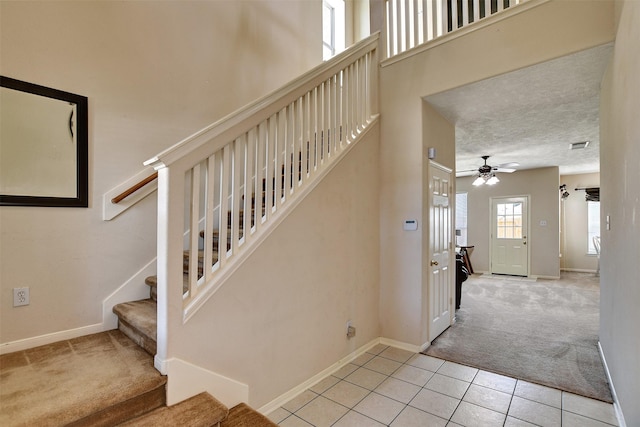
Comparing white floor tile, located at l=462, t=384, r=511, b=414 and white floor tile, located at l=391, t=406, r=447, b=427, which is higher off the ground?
white floor tile, located at l=391, t=406, r=447, b=427

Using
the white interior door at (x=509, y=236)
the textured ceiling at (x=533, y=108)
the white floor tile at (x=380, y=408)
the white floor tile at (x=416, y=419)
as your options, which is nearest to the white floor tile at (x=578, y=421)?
the white floor tile at (x=416, y=419)

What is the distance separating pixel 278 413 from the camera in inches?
84.7

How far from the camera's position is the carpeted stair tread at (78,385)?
136 centimetres

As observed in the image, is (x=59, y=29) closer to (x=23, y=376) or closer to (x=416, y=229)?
(x=23, y=376)

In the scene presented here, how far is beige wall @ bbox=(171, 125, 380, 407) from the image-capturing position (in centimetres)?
192

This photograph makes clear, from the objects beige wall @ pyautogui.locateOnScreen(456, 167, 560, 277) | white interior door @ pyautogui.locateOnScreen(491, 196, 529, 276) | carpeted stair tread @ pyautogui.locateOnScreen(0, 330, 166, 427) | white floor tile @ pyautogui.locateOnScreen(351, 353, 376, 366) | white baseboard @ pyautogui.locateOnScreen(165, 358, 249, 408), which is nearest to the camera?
carpeted stair tread @ pyautogui.locateOnScreen(0, 330, 166, 427)

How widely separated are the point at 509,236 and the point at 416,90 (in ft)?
19.8

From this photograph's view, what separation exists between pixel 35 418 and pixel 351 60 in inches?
133

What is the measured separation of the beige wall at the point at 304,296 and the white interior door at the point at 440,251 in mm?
602

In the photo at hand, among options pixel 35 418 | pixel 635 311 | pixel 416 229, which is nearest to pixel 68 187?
pixel 35 418

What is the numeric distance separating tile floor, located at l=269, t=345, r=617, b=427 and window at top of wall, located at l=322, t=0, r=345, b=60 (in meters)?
4.84

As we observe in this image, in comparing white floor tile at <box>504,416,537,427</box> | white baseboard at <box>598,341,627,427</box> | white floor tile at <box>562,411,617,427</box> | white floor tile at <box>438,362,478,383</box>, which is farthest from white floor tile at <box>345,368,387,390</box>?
white baseboard at <box>598,341,627,427</box>

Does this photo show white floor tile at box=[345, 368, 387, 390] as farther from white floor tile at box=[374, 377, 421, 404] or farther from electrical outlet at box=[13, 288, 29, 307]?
electrical outlet at box=[13, 288, 29, 307]

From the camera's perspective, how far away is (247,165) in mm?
2033
